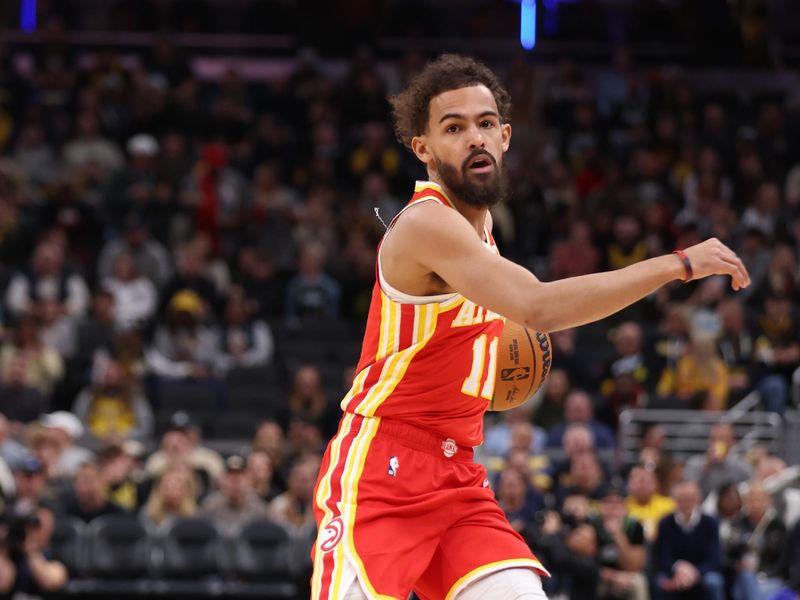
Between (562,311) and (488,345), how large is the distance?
29.9 inches

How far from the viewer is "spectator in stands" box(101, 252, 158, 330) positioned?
639 inches

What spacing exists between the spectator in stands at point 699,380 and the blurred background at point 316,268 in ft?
0.10

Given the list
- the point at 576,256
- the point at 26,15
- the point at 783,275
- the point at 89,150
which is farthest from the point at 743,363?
the point at 26,15

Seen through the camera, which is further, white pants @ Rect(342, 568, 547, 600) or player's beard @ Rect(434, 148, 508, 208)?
player's beard @ Rect(434, 148, 508, 208)

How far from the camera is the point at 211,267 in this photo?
54.6 feet

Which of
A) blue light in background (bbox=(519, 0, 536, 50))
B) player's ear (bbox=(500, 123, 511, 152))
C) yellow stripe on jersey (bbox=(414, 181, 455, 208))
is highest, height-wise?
blue light in background (bbox=(519, 0, 536, 50))

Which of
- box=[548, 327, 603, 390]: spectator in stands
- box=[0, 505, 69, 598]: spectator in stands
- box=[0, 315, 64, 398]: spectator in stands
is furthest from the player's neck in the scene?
box=[0, 315, 64, 398]: spectator in stands

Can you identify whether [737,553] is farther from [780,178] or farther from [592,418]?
[780,178]

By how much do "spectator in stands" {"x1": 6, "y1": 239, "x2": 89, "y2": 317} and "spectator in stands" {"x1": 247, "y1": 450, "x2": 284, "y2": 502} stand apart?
13.1ft

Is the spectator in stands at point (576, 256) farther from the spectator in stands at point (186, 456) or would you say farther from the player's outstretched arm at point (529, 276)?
the player's outstretched arm at point (529, 276)

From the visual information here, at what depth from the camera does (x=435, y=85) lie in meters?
5.24

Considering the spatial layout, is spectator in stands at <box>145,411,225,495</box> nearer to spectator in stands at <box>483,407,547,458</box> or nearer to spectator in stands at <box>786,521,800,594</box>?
spectator in stands at <box>483,407,547,458</box>

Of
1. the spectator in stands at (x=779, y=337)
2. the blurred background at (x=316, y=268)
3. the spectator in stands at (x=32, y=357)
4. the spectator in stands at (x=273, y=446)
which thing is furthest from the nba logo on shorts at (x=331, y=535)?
the spectator in stands at (x=32, y=357)

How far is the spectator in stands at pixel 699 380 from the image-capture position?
1434 cm
